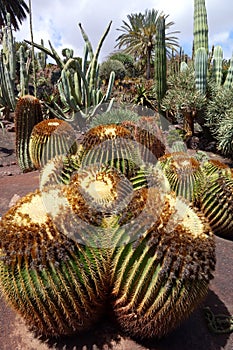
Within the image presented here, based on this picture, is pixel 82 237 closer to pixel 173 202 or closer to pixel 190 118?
pixel 173 202

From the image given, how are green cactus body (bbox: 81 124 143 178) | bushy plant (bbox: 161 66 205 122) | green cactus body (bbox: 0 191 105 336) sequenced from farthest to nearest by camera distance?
bushy plant (bbox: 161 66 205 122) → green cactus body (bbox: 81 124 143 178) → green cactus body (bbox: 0 191 105 336)

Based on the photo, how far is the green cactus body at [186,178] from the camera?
3.86 metres

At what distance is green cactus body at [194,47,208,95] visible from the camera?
9852 millimetres

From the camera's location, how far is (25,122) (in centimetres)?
606

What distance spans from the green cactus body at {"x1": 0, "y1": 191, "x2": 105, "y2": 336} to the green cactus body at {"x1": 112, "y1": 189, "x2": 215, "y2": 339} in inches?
7.0

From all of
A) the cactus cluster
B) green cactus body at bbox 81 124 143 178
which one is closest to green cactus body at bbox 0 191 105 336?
the cactus cluster

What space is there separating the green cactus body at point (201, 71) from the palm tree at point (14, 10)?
18.4 m

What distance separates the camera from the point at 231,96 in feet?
28.8

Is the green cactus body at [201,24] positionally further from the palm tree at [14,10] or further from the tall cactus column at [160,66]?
the palm tree at [14,10]

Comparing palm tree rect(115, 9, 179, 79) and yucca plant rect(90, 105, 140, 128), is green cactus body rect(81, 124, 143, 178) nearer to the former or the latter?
yucca plant rect(90, 105, 140, 128)

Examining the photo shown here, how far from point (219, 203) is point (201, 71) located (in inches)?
281

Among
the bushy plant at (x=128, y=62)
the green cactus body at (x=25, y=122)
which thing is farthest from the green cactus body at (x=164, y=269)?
the bushy plant at (x=128, y=62)

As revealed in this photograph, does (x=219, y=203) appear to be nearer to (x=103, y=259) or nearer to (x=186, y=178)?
(x=186, y=178)

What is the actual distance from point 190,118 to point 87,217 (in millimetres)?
8472
